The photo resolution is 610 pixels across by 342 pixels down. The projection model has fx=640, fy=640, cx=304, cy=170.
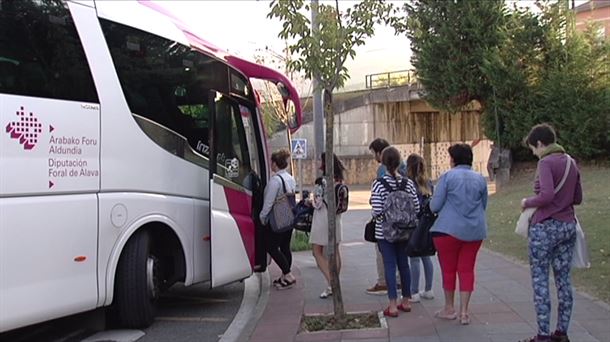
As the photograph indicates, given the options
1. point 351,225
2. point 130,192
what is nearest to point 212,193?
point 130,192

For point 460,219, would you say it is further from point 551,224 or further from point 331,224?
point 331,224

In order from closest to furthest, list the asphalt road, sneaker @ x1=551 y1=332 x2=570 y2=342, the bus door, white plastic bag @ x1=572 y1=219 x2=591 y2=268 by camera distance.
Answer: white plastic bag @ x1=572 y1=219 x2=591 y2=268 → sneaker @ x1=551 y1=332 x2=570 y2=342 → the asphalt road → the bus door

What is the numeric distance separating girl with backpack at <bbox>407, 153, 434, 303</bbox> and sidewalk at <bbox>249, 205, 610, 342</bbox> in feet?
0.50

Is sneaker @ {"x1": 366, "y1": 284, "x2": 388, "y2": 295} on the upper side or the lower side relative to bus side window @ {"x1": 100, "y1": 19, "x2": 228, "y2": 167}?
lower

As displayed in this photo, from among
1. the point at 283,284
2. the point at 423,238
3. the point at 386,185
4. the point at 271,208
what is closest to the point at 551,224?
the point at 423,238

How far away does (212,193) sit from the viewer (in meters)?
6.98

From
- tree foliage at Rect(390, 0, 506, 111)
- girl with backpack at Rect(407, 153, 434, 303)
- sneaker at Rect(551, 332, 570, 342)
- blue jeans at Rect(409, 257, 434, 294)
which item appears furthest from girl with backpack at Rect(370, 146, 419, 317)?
tree foliage at Rect(390, 0, 506, 111)

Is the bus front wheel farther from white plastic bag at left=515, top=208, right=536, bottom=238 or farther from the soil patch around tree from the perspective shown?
white plastic bag at left=515, top=208, right=536, bottom=238

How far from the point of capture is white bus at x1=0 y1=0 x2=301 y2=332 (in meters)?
5.21

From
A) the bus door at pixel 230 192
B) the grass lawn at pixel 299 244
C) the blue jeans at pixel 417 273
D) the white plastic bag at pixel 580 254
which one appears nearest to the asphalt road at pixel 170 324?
the bus door at pixel 230 192

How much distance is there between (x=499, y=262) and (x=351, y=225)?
310 inches

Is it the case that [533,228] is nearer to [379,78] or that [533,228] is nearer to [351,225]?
[351,225]

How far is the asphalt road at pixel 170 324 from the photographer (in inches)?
256

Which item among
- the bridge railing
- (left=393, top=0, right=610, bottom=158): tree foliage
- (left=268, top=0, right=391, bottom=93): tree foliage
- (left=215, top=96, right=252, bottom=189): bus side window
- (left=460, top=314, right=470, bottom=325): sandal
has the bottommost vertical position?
(left=460, top=314, right=470, bottom=325): sandal
